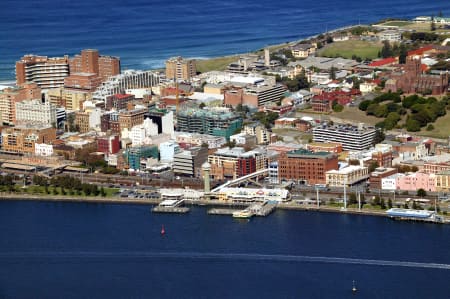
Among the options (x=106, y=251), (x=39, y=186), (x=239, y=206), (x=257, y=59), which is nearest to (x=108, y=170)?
(x=39, y=186)

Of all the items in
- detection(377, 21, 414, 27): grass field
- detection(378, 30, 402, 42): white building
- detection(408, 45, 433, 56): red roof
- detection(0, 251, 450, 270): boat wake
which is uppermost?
detection(377, 21, 414, 27): grass field

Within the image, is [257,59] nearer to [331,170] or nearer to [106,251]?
[331,170]

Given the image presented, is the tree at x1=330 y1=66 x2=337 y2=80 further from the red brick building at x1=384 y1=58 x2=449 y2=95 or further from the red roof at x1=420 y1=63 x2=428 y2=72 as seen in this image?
the red roof at x1=420 y1=63 x2=428 y2=72

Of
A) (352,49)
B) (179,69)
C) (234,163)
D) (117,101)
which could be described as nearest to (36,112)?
(117,101)

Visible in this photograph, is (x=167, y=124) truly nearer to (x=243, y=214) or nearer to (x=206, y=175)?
(x=206, y=175)

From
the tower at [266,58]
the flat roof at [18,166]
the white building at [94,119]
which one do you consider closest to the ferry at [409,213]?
the flat roof at [18,166]

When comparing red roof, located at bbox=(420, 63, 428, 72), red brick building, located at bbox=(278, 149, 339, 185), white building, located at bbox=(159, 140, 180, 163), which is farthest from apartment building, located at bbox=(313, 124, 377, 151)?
red roof, located at bbox=(420, 63, 428, 72)

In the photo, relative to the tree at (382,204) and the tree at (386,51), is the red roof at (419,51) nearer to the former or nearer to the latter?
Result: the tree at (386,51)

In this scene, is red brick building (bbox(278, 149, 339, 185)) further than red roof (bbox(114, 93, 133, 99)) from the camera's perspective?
No
